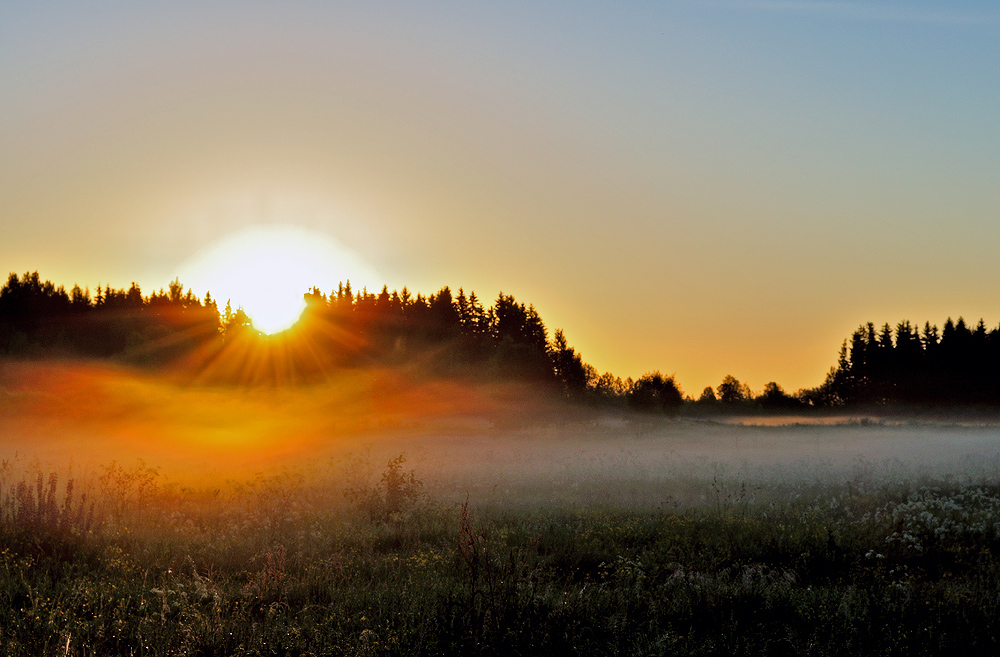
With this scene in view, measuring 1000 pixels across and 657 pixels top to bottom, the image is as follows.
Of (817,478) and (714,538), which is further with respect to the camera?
(817,478)

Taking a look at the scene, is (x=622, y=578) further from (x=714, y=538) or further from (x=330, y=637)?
(x=330, y=637)

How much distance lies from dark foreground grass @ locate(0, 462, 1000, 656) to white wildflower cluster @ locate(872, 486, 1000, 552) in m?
0.05

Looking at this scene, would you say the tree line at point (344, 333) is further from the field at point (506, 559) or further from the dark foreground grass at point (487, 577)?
the dark foreground grass at point (487, 577)

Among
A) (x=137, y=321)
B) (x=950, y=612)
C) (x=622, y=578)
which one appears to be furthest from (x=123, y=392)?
(x=950, y=612)

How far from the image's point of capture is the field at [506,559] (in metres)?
5.96

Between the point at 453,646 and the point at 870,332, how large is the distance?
85.8m

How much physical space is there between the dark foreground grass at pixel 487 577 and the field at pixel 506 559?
0.03 meters

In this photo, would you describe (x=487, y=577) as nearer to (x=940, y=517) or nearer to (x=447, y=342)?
(x=940, y=517)

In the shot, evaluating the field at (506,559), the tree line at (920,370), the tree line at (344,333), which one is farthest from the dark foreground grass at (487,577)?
the tree line at (920,370)

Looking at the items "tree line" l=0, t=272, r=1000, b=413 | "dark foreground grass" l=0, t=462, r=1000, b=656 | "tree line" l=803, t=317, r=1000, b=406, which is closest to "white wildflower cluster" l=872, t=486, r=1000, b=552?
"dark foreground grass" l=0, t=462, r=1000, b=656

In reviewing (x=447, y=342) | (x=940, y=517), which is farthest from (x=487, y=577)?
(x=447, y=342)

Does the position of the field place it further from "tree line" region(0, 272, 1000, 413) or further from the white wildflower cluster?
"tree line" region(0, 272, 1000, 413)

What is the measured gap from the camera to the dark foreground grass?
19.3 ft

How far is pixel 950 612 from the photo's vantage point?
273 inches
